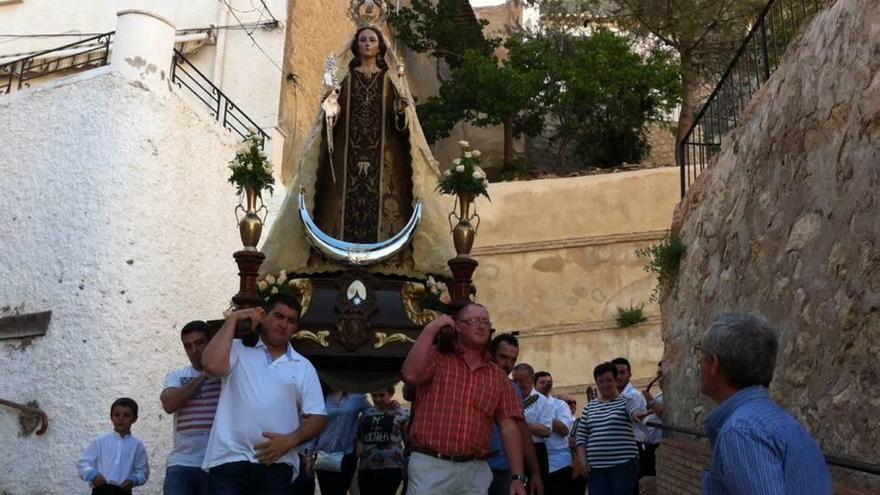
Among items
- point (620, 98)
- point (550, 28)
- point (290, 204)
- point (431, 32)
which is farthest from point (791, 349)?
point (550, 28)

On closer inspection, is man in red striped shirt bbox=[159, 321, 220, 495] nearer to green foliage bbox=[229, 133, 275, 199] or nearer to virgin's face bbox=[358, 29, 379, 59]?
green foliage bbox=[229, 133, 275, 199]

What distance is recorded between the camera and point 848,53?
516 cm

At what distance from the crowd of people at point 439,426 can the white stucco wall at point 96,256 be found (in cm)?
369

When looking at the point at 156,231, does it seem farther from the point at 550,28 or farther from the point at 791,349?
the point at 550,28

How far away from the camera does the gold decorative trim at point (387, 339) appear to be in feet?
21.6

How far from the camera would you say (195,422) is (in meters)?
5.20

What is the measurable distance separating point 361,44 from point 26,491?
615 centimetres

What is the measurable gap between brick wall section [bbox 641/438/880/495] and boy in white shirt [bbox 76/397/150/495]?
3922mm

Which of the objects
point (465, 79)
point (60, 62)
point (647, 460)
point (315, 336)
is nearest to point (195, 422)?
point (315, 336)

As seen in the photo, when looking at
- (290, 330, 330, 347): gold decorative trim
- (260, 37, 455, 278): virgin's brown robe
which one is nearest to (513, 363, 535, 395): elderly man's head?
(260, 37, 455, 278): virgin's brown robe

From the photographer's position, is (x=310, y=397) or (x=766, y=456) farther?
(x=310, y=397)

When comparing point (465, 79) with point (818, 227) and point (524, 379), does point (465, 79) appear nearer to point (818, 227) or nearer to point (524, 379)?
point (524, 379)

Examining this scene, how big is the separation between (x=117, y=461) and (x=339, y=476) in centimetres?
168

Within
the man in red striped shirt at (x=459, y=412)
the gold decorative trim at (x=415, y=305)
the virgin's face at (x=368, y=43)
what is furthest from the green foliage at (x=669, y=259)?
the man in red striped shirt at (x=459, y=412)
